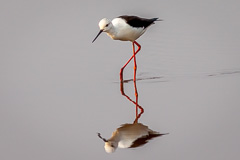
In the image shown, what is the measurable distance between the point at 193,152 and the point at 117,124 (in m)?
1.17

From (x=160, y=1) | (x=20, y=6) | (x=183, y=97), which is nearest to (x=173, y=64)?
(x=183, y=97)

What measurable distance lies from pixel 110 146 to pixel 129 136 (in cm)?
34

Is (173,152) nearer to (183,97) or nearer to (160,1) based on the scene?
(183,97)

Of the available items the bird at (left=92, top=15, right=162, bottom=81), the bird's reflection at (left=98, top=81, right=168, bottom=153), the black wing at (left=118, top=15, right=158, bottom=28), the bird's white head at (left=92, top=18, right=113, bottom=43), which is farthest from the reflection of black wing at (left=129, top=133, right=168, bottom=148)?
the black wing at (left=118, top=15, right=158, bottom=28)

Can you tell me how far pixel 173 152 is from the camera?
571cm

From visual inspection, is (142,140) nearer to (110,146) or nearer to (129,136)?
(129,136)

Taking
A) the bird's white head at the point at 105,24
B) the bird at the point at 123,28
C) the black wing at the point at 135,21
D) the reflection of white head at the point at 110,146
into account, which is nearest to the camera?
the reflection of white head at the point at 110,146

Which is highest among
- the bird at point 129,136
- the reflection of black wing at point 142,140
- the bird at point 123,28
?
the bird at point 123,28

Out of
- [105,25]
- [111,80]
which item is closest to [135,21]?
[105,25]

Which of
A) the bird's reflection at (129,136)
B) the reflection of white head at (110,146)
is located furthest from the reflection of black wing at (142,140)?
the reflection of white head at (110,146)

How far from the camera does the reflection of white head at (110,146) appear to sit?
5.87 meters

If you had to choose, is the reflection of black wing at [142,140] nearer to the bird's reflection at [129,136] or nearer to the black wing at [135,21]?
the bird's reflection at [129,136]

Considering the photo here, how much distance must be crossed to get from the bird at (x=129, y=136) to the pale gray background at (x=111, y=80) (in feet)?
0.32

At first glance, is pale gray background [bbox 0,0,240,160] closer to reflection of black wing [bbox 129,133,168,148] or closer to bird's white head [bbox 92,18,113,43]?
reflection of black wing [bbox 129,133,168,148]
